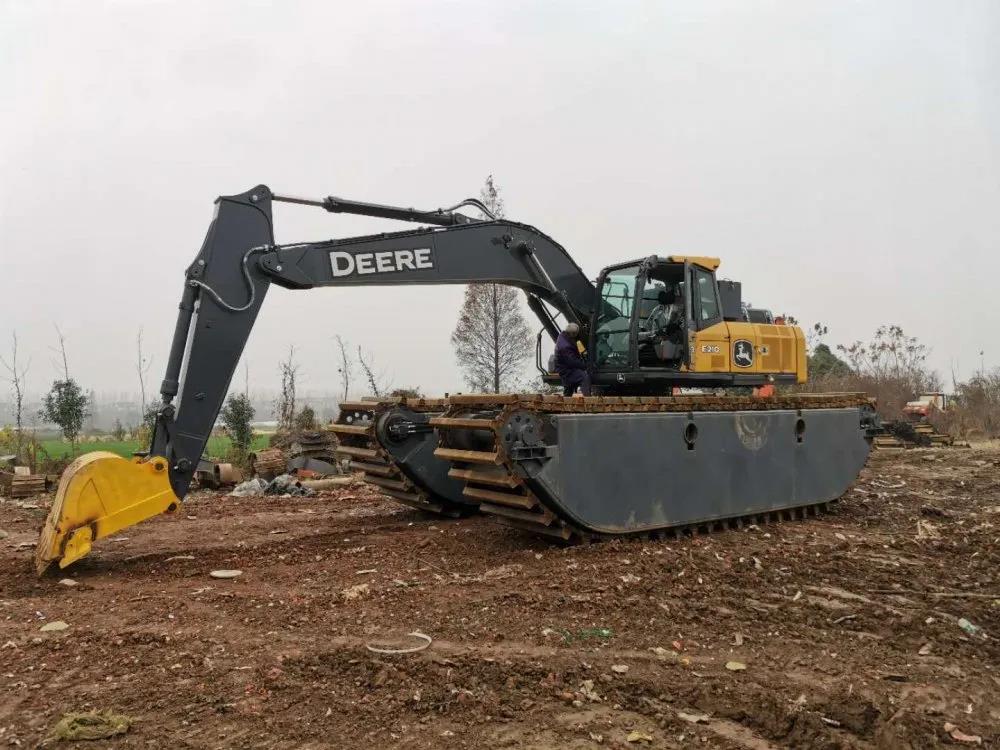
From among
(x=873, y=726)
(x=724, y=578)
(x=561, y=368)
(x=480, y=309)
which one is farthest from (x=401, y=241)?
(x=480, y=309)

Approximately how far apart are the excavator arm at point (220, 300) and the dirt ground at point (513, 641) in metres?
0.57

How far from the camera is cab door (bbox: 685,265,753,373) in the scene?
812 cm

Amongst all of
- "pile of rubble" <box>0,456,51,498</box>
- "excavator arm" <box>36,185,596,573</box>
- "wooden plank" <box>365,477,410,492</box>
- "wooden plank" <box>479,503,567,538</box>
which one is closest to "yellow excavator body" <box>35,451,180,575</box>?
"excavator arm" <box>36,185,596,573</box>

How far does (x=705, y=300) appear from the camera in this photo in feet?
27.5

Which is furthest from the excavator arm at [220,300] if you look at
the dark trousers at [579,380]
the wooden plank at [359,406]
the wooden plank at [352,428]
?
the wooden plank at [352,428]

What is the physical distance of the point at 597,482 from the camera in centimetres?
653

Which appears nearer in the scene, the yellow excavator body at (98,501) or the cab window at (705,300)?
the yellow excavator body at (98,501)

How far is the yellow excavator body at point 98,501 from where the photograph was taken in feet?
18.4

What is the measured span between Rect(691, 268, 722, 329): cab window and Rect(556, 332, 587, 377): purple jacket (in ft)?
4.33

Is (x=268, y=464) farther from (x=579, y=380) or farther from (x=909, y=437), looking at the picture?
(x=909, y=437)

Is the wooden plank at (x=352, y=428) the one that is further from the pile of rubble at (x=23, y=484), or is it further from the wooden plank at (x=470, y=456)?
the pile of rubble at (x=23, y=484)

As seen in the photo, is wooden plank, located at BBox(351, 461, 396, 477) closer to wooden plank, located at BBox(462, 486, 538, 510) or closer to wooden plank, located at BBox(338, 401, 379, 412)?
wooden plank, located at BBox(338, 401, 379, 412)

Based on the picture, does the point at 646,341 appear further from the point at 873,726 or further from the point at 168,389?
the point at 873,726

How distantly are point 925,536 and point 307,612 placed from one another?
581 centimetres
